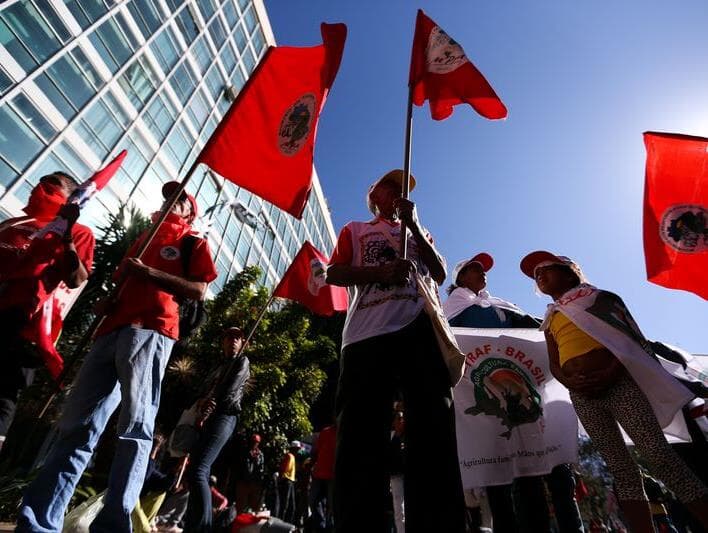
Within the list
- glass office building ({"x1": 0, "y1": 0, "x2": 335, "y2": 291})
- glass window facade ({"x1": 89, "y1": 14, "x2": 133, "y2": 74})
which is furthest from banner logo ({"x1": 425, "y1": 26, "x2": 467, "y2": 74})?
glass window facade ({"x1": 89, "y1": 14, "x2": 133, "y2": 74})

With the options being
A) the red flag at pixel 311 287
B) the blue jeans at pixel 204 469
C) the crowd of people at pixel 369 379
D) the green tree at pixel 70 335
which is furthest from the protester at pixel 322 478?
the green tree at pixel 70 335

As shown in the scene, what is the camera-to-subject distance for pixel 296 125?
2.95 meters

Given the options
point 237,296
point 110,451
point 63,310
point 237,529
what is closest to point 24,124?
point 237,296

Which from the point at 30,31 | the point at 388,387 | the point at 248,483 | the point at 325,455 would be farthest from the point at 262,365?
the point at 30,31

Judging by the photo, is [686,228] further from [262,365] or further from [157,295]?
[262,365]

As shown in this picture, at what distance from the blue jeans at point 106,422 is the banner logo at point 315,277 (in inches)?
142

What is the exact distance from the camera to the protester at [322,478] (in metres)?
5.49

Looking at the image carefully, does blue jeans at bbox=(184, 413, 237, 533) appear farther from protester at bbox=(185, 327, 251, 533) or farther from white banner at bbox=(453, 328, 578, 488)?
white banner at bbox=(453, 328, 578, 488)

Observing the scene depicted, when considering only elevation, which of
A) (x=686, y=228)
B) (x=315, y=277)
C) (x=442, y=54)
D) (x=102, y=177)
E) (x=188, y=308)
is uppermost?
(x=315, y=277)

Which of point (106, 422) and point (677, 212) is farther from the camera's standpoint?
point (677, 212)

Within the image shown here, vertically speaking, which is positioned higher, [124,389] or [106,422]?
[124,389]

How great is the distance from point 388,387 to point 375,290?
0.46m

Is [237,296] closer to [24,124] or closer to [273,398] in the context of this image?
[273,398]

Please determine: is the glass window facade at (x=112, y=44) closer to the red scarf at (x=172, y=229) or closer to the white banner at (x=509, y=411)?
the red scarf at (x=172, y=229)
